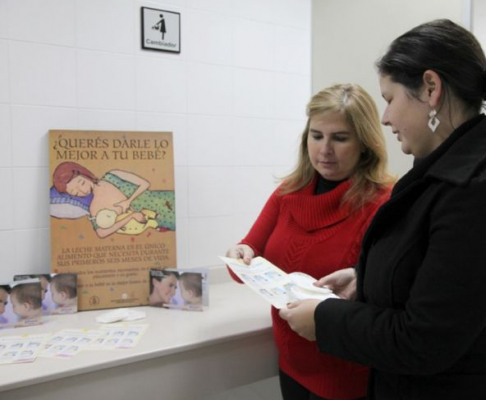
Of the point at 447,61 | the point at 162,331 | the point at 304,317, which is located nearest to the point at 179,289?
the point at 162,331

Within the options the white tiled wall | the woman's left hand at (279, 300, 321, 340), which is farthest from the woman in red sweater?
the white tiled wall

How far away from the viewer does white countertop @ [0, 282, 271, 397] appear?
3.88 feet

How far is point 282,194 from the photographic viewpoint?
1.50 metres

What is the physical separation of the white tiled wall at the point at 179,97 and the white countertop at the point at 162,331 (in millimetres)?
300

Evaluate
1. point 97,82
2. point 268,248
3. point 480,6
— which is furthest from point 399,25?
point 97,82

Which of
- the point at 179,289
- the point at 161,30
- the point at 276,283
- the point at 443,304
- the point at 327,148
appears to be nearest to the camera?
the point at 443,304

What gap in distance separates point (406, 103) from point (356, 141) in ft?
1.68

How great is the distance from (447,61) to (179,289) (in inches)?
48.3

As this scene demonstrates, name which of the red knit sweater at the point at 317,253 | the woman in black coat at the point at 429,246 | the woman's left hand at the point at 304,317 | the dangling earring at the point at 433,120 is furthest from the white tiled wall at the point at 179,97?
the dangling earring at the point at 433,120

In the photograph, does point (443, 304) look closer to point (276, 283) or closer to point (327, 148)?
point (276, 283)

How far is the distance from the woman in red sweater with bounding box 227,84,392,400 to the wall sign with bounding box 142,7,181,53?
817mm

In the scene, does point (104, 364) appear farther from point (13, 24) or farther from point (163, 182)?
point (13, 24)

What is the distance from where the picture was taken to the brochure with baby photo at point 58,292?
1569mm

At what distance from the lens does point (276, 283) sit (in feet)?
4.01
